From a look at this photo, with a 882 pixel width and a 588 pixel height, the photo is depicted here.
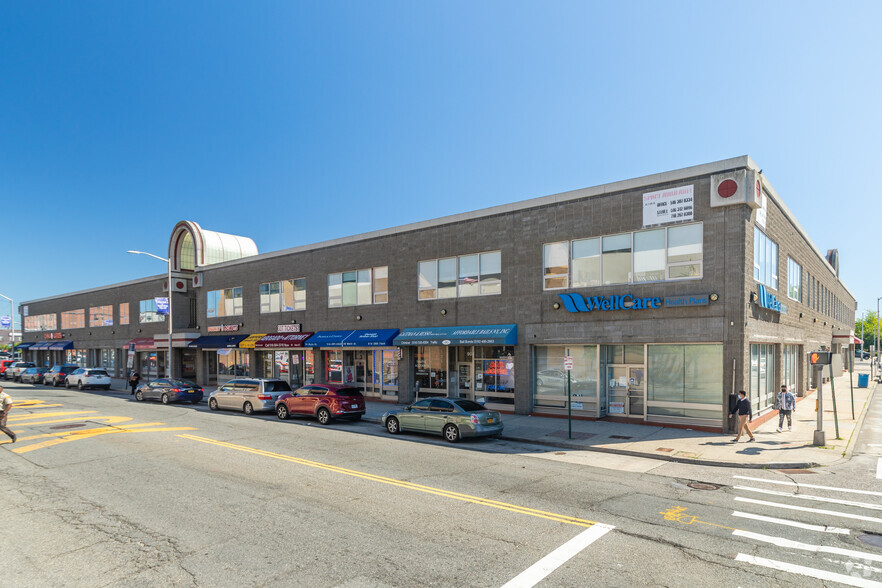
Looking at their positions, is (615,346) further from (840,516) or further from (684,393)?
(840,516)

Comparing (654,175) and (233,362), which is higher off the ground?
(654,175)

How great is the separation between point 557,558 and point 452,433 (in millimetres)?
9448

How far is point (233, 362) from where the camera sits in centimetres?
3681

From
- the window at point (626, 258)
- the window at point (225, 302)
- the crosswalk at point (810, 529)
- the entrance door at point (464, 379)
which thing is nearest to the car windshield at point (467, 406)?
the window at point (626, 258)

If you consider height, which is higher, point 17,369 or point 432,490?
point 432,490

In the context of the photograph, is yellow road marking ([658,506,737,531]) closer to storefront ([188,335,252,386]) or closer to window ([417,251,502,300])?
window ([417,251,502,300])

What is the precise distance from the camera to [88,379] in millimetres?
36531

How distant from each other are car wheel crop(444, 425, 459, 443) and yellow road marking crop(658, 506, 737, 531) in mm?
7871

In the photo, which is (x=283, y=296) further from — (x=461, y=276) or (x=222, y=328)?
(x=461, y=276)

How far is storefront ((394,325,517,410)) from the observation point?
22.5 m

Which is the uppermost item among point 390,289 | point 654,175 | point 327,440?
point 654,175

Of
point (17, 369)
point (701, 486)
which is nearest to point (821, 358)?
point (701, 486)

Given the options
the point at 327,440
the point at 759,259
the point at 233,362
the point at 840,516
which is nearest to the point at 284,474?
the point at 327,440

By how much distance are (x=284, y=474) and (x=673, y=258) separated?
14650 millimetres
